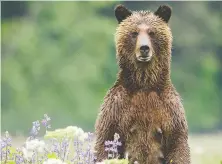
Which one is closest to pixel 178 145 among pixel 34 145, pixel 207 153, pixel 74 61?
pixel 34 145

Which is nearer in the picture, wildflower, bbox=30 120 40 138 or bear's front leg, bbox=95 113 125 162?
wildflower, bbox=30 120 40 138

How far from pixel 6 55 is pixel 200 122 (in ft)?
17.2

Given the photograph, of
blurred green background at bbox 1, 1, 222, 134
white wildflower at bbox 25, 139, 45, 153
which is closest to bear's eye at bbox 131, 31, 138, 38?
white wildflower at bbox 25, 139, 45, 153

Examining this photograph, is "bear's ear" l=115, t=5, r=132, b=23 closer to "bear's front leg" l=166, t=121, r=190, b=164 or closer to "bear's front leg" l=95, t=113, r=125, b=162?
"bear's front leg" l=95, t=113, r=125, b=162

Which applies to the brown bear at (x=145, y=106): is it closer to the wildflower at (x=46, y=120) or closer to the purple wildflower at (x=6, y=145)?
the wildflower at (x=46, y=120)

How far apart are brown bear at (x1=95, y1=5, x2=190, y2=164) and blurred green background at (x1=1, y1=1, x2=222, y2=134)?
16.4 meters

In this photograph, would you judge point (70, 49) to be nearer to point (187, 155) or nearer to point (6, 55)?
point (6, 55)

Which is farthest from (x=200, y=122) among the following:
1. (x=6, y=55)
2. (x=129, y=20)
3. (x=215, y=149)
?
(x=129, y=20)

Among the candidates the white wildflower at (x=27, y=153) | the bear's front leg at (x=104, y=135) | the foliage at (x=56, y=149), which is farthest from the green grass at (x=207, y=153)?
the white wildflower at (x=27, y=153)

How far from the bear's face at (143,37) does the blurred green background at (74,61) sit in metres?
16.3

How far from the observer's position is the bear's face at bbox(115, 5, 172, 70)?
7.01 m

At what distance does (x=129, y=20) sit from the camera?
7227 mm

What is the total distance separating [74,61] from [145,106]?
1811cm

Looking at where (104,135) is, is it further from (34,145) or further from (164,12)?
(164,12)
